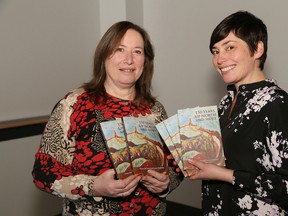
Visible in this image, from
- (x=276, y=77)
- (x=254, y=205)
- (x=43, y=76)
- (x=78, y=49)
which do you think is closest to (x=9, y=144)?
(x=43, y=76)

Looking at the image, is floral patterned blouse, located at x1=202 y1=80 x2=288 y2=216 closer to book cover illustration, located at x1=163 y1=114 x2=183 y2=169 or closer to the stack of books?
the stack of books

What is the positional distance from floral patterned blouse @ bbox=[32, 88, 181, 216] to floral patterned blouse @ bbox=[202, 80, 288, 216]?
422 millimetres

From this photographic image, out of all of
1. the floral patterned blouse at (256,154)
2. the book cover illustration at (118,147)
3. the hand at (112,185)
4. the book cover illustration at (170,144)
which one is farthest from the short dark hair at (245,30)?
the hand at (112,185)

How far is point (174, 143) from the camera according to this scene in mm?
1385

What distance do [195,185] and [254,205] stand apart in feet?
6.29

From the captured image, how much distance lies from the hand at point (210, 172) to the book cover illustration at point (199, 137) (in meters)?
0.03

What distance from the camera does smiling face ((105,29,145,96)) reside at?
1.61 m

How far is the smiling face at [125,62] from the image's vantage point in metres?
1.61

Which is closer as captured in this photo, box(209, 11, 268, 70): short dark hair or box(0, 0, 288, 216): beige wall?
box(209, 11, 268, 70): short dark hair

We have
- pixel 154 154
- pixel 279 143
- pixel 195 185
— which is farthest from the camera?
pixel 195 185

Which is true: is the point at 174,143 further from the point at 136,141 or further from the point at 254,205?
the point at 254,205

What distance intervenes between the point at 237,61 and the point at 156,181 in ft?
2.02

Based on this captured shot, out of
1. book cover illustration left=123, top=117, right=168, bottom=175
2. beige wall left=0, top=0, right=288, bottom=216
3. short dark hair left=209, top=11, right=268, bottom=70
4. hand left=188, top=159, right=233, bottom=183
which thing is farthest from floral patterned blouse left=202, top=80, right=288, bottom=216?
beige wall left=0, top=0, right=288, bottom=216

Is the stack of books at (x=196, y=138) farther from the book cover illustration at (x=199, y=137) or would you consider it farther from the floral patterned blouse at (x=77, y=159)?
the floral patterned blouse at (x=77, y=159)
